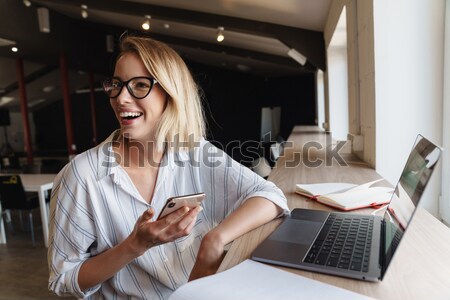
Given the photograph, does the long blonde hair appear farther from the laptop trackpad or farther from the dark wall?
the dark wall

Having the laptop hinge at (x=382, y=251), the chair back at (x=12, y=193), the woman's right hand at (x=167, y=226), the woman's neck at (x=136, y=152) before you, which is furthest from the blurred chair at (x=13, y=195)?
the laptop hinge at (x=382, y=251)

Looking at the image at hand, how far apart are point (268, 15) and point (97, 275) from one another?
11.9ft

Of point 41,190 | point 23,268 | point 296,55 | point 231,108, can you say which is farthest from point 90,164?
point 231,108

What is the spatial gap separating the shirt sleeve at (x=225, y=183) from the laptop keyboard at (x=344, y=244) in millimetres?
270

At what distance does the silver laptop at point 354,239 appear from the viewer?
2.17ft

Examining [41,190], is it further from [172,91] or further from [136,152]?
[172,91]

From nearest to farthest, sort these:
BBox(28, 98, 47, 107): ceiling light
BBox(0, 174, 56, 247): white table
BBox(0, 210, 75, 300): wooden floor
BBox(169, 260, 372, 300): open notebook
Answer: BBox(169, 260, 372, 300): open notebook
BBox(0, 210, 75, 300): wooden floor
BBox(0, 174, 56, 247): white table
BBox(28, 98, 47, 107): ceiling light

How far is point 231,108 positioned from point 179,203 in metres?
11.4

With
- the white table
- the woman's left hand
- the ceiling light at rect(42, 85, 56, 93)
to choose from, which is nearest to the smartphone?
the woman's left hand

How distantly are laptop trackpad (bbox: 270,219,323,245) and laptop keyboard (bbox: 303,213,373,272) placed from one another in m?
0.02

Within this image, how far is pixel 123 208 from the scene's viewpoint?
1101 millimetres

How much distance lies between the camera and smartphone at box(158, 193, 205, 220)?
2.65ft

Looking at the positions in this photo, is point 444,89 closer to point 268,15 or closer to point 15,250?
point 268,15

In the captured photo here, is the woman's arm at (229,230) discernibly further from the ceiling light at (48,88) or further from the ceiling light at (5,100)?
the ceiling light at (5,100)
